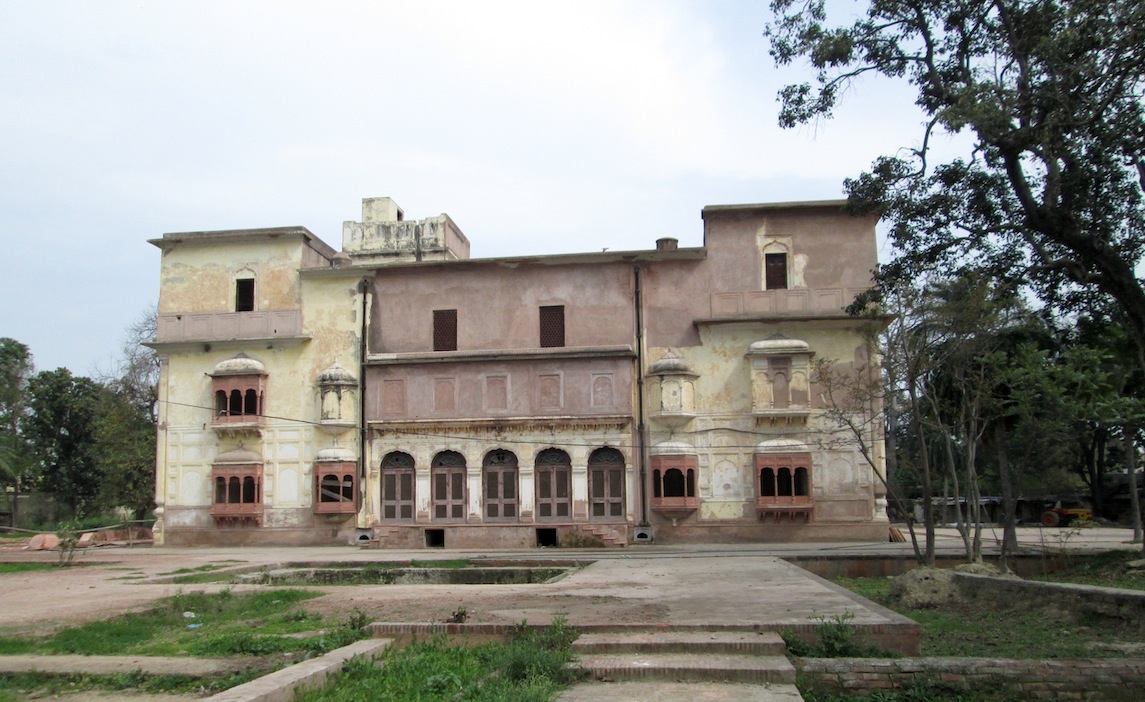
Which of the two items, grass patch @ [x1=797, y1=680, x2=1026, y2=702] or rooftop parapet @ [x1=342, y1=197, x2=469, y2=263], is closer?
grass patch @ [x1=797, y1=680, x2=1026, y2=702]

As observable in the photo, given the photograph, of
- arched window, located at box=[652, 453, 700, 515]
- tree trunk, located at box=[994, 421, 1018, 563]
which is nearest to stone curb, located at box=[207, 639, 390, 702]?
tree trunk, located at box=[994, 421, 1018, 563]

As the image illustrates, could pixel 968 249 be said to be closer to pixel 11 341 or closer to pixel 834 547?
pixel 834 547

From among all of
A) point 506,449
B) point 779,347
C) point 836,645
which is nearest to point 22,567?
point 506,449

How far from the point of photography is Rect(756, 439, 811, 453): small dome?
27.2m

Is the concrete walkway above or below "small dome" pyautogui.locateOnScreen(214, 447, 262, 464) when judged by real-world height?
below

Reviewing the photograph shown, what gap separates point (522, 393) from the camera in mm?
28734

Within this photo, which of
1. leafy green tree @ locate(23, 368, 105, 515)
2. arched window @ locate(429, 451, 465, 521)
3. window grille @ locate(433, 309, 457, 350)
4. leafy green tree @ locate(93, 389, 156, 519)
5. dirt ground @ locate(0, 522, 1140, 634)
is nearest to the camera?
dirt ground @ locate(0, 522, 1140, 634)

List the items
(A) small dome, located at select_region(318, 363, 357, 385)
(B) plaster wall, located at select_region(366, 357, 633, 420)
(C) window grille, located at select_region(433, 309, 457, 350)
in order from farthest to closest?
1. (C) window grille, located at select_region(433, 309, 457, 350)
2. (A) small dome, located at select_region(318, 363, 357, 385)
3. (B) plaster wall, located at select_region(366, 357, 633, 420)

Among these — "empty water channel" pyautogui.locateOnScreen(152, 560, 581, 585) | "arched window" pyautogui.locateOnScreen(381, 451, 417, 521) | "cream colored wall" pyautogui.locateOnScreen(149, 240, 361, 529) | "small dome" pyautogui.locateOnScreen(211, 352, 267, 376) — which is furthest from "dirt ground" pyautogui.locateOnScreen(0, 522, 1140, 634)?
"small dome" pyautogui.locateOnScreen(211, 352, 267, 376)

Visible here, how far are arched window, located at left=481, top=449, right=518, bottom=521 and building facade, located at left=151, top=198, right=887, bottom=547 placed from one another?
2.4 inches

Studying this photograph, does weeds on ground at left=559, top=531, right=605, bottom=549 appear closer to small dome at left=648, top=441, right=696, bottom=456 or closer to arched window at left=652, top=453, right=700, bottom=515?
arched window at left=652, top=453, right=700, bottom=515

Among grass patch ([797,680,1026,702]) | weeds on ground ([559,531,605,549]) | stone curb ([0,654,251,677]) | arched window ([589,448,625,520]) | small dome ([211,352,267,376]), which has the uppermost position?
small dome ([211,352,267,376])

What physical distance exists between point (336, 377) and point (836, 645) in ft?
75.6

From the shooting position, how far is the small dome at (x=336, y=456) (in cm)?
2897
